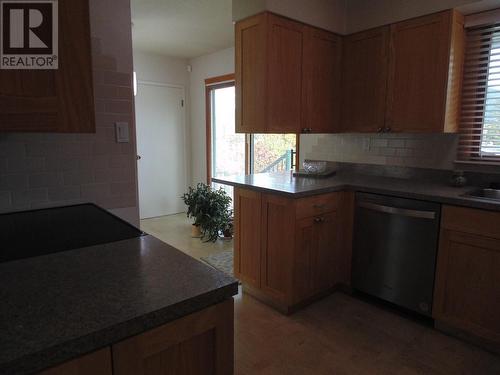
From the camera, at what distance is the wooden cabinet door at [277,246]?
2332 mm

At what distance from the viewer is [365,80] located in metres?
2.79

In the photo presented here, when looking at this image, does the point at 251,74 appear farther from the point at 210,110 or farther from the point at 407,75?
the point at 210,110

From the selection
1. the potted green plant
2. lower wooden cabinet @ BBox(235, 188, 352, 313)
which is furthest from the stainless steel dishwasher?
the potted green plant

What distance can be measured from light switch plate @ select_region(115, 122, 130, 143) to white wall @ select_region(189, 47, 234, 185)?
9.60 ft

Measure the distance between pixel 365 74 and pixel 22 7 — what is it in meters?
2.51

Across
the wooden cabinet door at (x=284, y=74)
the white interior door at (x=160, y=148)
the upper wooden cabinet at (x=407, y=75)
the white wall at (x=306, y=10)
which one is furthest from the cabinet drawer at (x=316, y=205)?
the white interior door at (x=160, y=148)

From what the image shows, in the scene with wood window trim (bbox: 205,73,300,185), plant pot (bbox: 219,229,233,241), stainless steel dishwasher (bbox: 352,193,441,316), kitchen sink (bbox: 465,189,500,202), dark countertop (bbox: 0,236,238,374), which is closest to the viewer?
dark countertop (bbox: 0,236,238,374)

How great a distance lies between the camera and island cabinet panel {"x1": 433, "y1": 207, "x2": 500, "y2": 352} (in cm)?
193

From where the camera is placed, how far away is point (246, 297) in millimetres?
2709

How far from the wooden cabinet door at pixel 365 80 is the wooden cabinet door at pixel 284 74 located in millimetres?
492

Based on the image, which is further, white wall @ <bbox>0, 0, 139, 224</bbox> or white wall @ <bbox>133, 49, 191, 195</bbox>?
white wall @ <bbox>133, 49, 191, 195</bbox>

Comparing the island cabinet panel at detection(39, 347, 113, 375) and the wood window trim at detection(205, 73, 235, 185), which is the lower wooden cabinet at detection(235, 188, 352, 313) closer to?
the island cabinet panel at detection(39, 347, 113, 375)

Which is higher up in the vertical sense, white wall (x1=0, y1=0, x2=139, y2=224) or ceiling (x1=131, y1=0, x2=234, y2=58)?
ceiling (x1=131, y1=0, x2=234, y2=58)

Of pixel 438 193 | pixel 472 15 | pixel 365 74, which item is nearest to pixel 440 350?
pixel 438 193
